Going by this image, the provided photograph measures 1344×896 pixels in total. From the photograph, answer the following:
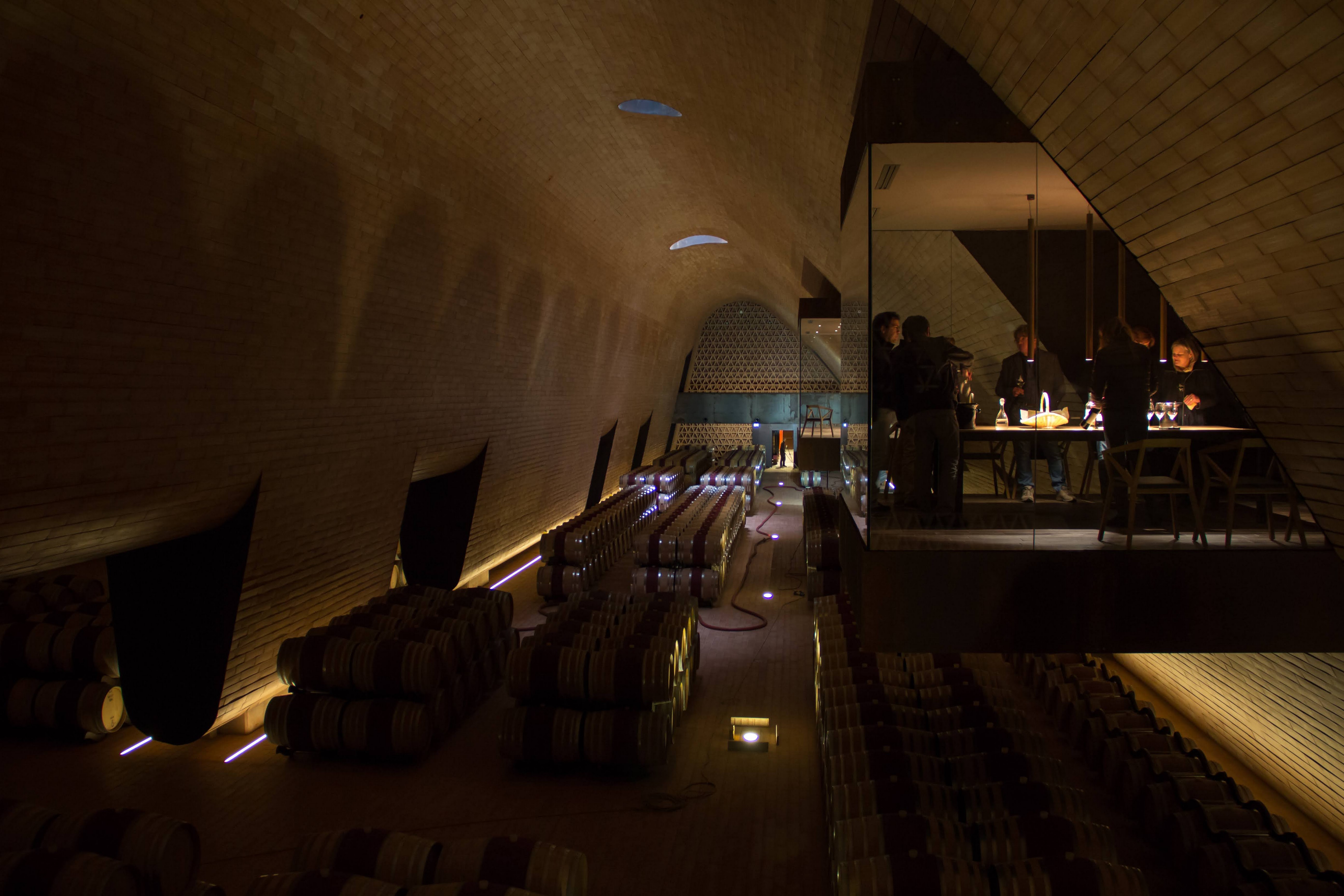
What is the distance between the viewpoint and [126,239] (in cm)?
427

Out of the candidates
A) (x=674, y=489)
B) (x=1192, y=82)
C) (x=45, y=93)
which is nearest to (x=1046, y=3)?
(x=1192, y=82)

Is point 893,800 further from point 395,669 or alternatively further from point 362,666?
point 362,666

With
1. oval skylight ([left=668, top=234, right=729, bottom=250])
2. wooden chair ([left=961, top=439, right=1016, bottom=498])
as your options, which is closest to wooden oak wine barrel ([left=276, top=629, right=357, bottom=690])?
wooden chair ([left=961, top=439, right=1016, bottom=498])

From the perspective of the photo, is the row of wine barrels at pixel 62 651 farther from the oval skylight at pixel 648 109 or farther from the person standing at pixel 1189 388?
the person standing at pixel 1189 388

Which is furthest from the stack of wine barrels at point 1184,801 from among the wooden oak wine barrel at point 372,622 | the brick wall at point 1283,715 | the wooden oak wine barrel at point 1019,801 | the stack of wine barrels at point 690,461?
the stack of wine barrels at point 690,461

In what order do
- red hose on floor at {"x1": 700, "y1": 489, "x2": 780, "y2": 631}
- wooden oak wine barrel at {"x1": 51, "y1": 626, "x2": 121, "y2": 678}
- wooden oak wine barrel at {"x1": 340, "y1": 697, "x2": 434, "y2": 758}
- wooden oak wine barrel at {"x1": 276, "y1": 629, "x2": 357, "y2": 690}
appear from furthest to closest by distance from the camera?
red hose on floor at {"x1": 700, "y1": 489, "x2": 780, "y2": 631} → wooden oak wine barrel at {"x1": 51, "y1": 626, "x2": 121, "y2": 678} → wooden oak wine barrel at {"x1": 276, "y1": 629, "x2": 357, "y2": 690} → wooden oak wine barrel at {"x1": 340, "y1": 697, "x2": 434, "y2": 758}

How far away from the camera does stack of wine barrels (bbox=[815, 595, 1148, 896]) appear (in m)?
3.41

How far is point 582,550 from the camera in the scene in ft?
33.6

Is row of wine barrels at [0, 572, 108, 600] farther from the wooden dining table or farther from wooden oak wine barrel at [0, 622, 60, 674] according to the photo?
the wooden dining table

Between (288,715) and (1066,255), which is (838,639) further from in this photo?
(288,715)

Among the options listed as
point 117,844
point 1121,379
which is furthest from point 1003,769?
point 117,844

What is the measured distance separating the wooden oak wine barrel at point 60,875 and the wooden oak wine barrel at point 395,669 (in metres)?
2.42

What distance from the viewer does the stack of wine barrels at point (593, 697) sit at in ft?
18.1

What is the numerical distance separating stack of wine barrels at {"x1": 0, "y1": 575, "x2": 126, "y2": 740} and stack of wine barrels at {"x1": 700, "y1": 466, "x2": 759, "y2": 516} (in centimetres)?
1135
